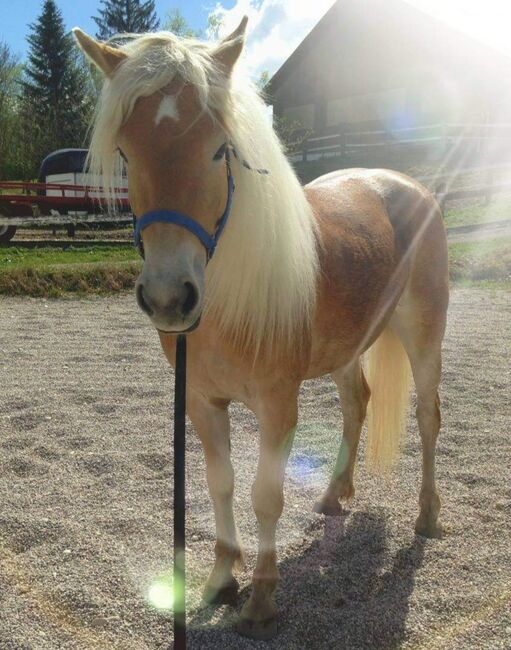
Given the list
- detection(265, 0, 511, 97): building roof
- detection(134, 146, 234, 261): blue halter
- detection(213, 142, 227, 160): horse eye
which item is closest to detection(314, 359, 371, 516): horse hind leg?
detection(134, 146, 234, 261): blue halter

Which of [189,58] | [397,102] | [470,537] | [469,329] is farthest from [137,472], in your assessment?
[397,102]

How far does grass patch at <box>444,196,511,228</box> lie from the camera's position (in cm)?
1472

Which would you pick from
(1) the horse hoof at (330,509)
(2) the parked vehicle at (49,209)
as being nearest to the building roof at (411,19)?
(2) the parked vehicle at (49,209)

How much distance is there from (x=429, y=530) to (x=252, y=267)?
5.62 ft

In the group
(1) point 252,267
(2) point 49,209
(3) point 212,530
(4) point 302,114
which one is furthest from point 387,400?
(4) point 302,114

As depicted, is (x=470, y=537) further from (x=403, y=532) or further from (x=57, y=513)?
(x=57, y=513)

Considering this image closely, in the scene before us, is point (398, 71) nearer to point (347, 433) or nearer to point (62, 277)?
point (62, 277)

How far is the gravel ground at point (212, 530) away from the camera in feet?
7.54

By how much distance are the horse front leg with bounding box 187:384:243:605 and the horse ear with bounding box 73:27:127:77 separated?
3.99 feet

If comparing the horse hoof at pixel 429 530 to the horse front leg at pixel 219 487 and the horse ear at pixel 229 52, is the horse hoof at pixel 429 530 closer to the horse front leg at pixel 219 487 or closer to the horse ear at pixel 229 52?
the horse front leg at pixel 219 487

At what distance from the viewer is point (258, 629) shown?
2.28 meters

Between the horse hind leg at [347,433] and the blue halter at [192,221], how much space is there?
167 cm

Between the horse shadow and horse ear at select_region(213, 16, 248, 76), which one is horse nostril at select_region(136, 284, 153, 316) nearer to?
horse ear at select_region(213, 16, 248, 76)

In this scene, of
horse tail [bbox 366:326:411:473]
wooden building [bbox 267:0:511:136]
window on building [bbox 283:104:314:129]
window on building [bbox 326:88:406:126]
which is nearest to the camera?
horse tail [bbox 366:326:411:473]
